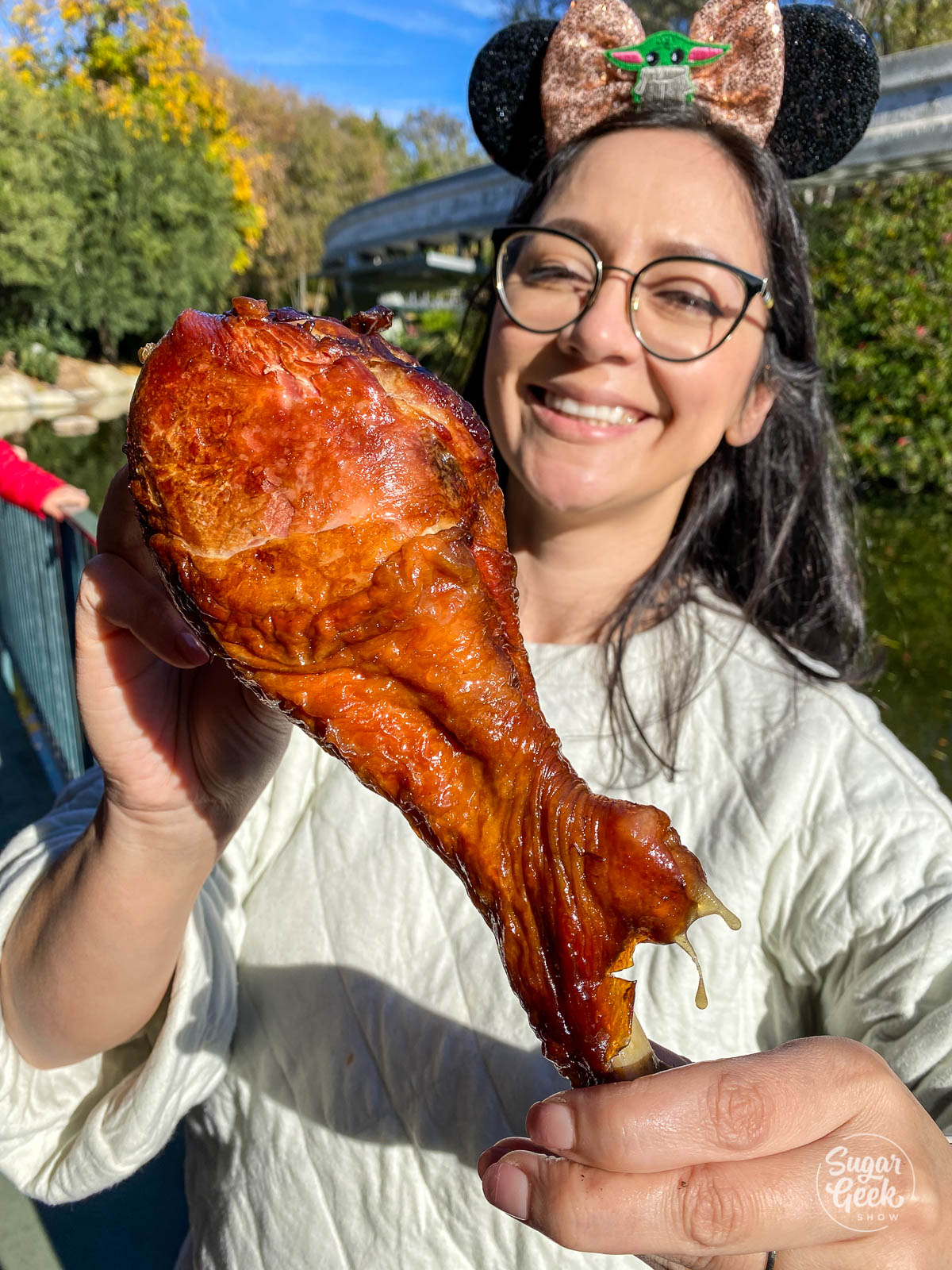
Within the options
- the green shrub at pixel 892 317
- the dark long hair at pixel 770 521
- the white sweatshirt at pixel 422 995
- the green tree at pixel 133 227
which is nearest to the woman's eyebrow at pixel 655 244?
the dark long hair at pixel 770 521

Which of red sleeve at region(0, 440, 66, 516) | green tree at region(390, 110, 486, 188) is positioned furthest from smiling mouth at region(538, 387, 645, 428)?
green tree at region(390, 110, 486, 188)

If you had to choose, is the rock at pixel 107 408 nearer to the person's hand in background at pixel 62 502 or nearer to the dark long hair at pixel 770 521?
the person's hand in background at pixel 62 502

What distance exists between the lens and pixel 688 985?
A: 1.49m

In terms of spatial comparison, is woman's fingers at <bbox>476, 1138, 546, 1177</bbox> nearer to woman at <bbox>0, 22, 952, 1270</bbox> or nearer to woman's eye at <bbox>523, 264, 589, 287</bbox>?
woman at <bbox>0, 22, 952, 1270</bbox>

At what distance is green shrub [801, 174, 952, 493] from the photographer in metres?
8.87

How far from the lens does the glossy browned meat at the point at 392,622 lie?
875 mm

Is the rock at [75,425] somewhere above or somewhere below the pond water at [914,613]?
above

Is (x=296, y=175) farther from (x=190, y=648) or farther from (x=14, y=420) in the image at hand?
(x=190, y=648)

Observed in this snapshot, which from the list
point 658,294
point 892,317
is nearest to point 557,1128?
point 658,294

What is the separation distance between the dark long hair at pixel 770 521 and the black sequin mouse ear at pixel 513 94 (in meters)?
0.17

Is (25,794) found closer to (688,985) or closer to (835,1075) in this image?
(688,985)

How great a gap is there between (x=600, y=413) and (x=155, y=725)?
103 cm

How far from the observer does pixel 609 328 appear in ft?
5.40

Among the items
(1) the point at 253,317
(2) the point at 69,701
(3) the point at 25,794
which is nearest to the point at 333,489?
(1) the point at 253,317
